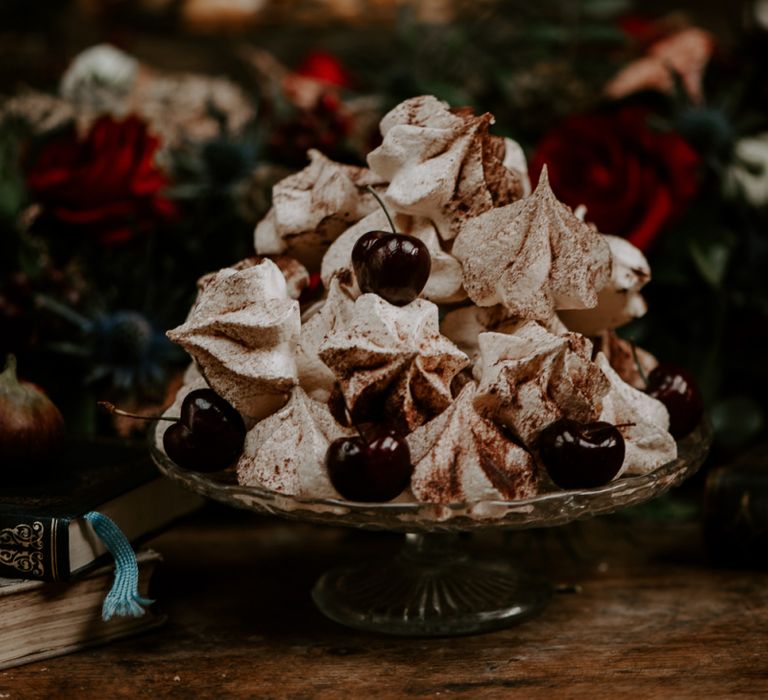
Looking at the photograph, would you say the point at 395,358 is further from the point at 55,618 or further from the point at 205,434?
the point at 55,618

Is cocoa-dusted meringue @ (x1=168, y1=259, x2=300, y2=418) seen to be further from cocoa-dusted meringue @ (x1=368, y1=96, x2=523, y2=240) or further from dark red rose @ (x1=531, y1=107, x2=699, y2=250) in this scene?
dark red rose @ (x1=531, y1=107, x2=699, y2=250)

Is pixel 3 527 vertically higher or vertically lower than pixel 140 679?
higher

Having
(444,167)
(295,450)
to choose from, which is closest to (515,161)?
(444,167)

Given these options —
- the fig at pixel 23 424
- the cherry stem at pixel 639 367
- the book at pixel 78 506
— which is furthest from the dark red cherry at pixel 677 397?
the fig at pixel 23 424

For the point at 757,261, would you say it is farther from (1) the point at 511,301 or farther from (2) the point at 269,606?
(2) the point at 269,606

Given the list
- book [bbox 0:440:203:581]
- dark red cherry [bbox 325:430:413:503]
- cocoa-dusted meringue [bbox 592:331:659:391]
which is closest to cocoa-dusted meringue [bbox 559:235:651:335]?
cocoa-dusted meringue [bbox 592:331:659:391]

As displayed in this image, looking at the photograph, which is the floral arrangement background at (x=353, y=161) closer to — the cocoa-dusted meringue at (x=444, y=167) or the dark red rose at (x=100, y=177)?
the dark red rose at (x=100, y=177)

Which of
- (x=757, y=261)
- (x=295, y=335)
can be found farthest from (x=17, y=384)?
(x=757, y=261)
